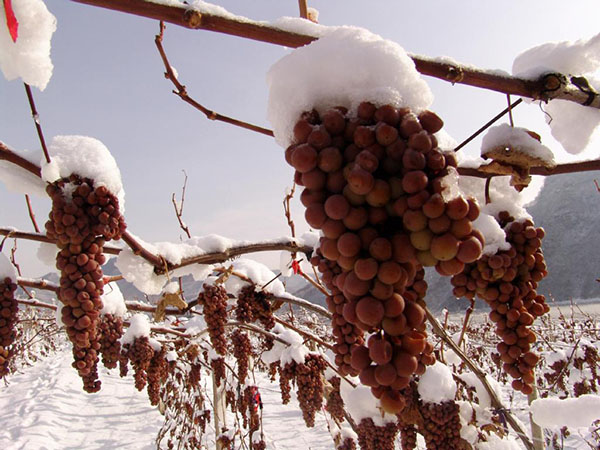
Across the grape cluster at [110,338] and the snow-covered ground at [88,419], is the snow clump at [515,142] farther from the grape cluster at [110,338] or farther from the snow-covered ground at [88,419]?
the snow-covered ground at [88,419]

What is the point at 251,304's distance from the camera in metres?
2.90

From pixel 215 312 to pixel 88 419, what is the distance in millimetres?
10817

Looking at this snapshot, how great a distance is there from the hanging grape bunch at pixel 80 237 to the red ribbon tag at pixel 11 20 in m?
0.58

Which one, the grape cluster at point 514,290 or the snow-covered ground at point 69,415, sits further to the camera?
the snow-covered ground at point 69,415

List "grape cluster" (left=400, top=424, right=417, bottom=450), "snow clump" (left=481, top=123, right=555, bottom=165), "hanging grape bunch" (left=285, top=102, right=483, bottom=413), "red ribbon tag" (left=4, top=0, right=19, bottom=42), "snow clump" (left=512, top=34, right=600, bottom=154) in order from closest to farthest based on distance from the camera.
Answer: "hanging grape bunch" (left=285, top=102, right=483, bottom=413) → "red ribbon tag" (left=4, top=0, right=19, bottom=42) → "snow clump" (left=481, top=123, right=555, bottom=165) → "snow clump" (left=512, top=34, right=600, bottom=154) → "grape cluster" (left=400, top=424, right=417, bottom=450)

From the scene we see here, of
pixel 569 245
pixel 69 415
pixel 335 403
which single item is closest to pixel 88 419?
pixel 69 415

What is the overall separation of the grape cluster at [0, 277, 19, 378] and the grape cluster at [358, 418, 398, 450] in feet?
7.41

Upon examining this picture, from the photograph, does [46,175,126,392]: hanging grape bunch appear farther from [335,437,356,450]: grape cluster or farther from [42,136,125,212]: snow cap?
[335,437,356,450]: grape cluster

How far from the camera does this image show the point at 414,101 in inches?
26.3

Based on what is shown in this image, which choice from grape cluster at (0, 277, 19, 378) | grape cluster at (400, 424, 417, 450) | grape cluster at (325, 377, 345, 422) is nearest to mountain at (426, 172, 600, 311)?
grape cluster at (325, 377, 345, 422)

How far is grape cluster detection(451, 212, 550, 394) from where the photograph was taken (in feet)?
3.47

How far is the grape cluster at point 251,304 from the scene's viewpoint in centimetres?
287

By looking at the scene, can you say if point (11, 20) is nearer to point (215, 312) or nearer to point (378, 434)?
point (215, 312)

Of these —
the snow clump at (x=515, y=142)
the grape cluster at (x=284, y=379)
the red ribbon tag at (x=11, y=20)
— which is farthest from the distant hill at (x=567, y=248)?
the red ribbon tag at (x=11, y=20)
